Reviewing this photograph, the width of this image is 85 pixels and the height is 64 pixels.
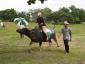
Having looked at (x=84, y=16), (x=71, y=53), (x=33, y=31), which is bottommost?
(x=84, y=16)

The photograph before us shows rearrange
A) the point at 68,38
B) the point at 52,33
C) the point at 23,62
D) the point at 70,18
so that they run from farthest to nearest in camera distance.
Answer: the point at 70,18 → the point at 52,33 → the point at 68,38 → the point at 23,62

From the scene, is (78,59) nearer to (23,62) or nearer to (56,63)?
(56,63)

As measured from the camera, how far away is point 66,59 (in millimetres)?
15531

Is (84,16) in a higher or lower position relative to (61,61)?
lower

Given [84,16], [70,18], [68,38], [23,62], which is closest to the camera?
[23,62]

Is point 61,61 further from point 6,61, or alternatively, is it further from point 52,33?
point 52,33

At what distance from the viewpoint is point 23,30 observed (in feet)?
59.6

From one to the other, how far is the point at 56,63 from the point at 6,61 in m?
2.04

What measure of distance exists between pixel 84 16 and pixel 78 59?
90.6 m

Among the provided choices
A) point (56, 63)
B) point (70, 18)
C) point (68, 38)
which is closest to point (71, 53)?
point (68, 38)

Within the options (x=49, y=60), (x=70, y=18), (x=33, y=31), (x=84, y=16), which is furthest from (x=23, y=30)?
(x=84, y=16)

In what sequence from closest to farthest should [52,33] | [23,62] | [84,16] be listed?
1. [23,62]
2. [52,33]
3. [84,16]

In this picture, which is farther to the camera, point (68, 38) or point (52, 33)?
point (52, 33)

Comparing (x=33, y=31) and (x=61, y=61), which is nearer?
(x=61, y=61)
